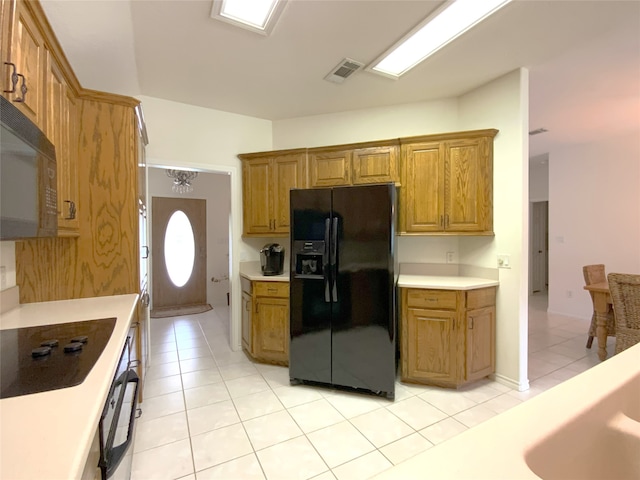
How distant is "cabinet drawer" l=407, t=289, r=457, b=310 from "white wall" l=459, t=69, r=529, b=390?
56 cm

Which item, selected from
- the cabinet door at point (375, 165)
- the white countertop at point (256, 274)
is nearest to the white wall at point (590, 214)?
the cabinet door at point (375, 165)

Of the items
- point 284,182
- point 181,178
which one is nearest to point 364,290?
point 284,182

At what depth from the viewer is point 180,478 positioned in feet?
5.22

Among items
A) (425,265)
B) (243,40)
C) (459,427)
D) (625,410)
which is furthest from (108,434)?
(425,265)

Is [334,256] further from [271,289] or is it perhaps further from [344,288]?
[271,289]

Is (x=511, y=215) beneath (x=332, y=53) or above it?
beneath

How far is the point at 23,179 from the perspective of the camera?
1.03 m

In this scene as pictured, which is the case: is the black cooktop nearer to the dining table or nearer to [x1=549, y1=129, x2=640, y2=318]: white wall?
the dining table

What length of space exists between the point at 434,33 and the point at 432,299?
197 centimetres

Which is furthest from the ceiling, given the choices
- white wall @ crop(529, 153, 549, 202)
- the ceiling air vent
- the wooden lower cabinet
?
white wall @ crop(529, 153, 549, 202)

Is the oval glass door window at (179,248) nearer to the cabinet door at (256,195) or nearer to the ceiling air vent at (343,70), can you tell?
the cabinet door at (256,195)

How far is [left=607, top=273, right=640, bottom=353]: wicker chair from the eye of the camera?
8.38ft

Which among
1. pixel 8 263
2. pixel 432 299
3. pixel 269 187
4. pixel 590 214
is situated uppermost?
pixel 269 187

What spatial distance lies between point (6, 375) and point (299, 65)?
2499mm
